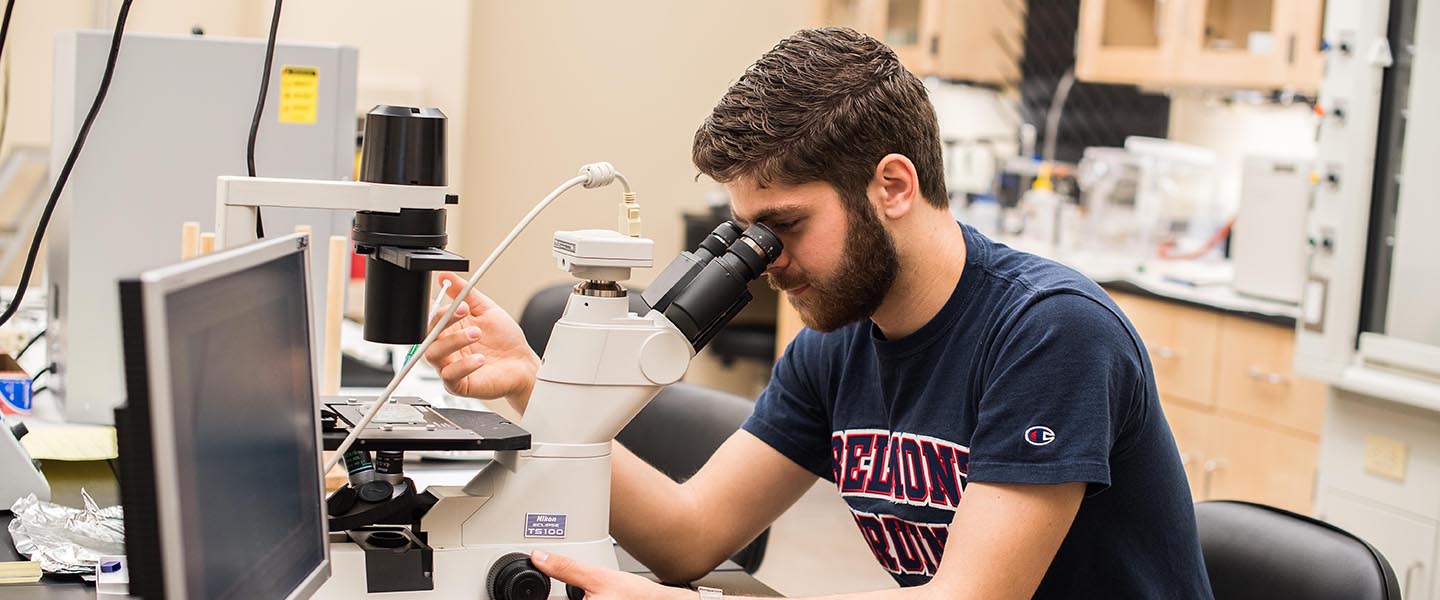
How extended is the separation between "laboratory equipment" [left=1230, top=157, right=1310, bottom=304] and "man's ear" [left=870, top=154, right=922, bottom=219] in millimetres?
2130

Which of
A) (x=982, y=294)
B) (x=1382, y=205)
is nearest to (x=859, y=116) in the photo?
(x=982, y=294)

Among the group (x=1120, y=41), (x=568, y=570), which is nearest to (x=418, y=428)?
(x=568, y=570)

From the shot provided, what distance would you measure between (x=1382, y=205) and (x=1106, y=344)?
5.91 ft

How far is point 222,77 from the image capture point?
1.82 m

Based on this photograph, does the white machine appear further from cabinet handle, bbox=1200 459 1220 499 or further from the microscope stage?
the microscope stage

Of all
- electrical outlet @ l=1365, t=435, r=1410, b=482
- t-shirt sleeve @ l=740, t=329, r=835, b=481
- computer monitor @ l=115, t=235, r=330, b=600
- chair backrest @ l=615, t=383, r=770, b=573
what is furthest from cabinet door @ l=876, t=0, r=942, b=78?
computer monitor @ l=115, t=235, r=330, b=600

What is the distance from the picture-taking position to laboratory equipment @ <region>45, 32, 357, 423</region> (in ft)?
5.87

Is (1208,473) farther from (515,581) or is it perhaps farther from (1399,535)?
(515,581)

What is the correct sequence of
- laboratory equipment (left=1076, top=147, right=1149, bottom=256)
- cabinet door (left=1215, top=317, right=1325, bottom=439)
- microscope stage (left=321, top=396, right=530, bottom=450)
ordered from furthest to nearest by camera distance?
laboratory equipment (left=1076, top=147, right=1149, bottom=256) < cabinet door (left=1215, top=317, right=1325, bottom=439) < microscope stage (left=321, top=396, right=530, bottom=450)

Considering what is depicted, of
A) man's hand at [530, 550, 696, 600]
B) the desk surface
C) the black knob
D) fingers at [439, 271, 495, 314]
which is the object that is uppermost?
fingers at [439, 271, 495, 314]

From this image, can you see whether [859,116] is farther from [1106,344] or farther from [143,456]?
[143,456]

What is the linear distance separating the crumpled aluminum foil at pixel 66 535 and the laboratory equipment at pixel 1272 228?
268cm

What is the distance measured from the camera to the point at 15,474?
145 centimetres

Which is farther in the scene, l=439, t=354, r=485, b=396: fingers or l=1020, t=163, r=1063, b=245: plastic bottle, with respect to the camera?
l=1020, t=163, r=1063, b=245: plastic bottle
